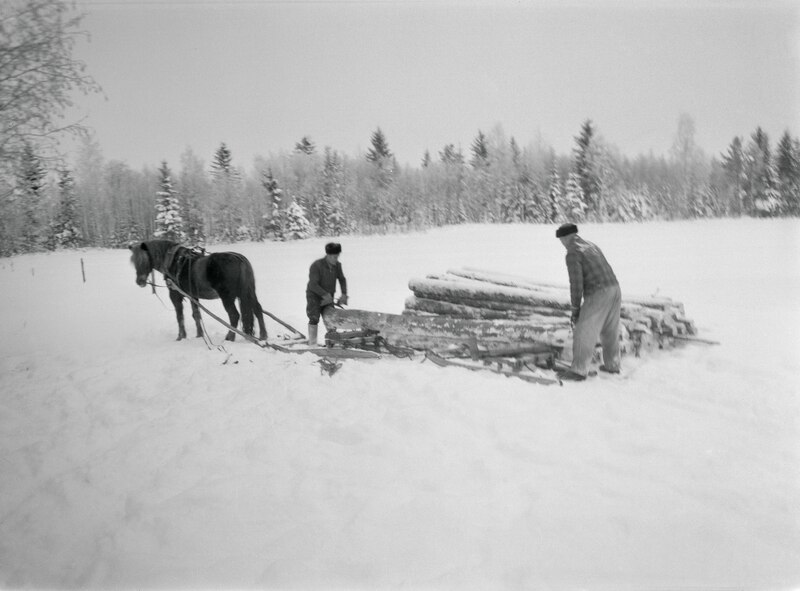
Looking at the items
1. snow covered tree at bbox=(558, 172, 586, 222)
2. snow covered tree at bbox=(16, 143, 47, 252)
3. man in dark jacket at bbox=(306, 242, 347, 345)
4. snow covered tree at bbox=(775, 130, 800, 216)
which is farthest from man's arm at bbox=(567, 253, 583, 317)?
snow covered tree at bbox=(16, 143, 47, 252)

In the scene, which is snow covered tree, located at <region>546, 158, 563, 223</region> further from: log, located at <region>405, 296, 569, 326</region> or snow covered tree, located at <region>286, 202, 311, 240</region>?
snow covered tree, located at <region>286, 202, 311, 240</region>

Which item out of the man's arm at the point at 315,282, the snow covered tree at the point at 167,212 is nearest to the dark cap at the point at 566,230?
the man's arm at the point at 315,282

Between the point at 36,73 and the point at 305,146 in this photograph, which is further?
the point at 305,146

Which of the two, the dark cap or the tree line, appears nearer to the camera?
the tree line

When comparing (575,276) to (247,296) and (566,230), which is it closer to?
(566,230)

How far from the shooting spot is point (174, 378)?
11.7ft

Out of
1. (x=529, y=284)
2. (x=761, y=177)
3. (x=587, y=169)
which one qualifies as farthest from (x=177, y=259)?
(x=761, y=177)

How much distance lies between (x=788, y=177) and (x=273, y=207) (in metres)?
4.90

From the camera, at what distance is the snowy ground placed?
1752 mm

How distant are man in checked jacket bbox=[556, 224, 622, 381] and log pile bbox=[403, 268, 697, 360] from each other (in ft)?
1.13

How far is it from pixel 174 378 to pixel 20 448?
1.13 m

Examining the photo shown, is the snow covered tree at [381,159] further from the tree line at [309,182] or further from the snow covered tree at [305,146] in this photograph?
the snow covered tree at [305,146]

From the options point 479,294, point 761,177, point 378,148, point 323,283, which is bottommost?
point 479,294

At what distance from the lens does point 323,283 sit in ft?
16.2
